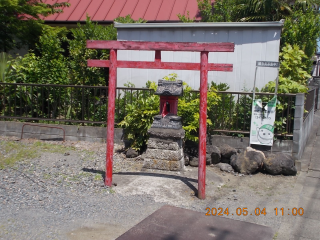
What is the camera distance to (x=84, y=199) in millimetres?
5391

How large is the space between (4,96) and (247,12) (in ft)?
27.0

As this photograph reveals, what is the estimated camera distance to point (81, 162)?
24.4 feet

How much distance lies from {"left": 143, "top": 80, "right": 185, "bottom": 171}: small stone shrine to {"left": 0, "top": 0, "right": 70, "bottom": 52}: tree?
738cm

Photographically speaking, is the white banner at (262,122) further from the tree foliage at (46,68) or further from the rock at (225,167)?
the tree foliage at (46,68)

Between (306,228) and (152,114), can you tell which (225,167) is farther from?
(306,228)

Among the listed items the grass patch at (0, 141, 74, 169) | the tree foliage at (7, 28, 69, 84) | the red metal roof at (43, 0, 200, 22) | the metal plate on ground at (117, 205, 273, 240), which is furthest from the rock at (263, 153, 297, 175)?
the red metal roof at (43, 0, 200, 22)

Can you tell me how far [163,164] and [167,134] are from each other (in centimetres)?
60

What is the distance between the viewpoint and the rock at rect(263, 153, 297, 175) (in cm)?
699

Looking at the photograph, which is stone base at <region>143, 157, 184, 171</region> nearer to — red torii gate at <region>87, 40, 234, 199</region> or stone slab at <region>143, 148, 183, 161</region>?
stone slab at <region>143, 148, 183, 161</region>

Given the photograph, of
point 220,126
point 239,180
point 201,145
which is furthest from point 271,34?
point 201,145

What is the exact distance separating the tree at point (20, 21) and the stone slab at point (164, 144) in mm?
7670

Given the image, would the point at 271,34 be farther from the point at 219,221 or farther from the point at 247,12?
the point at 219,221

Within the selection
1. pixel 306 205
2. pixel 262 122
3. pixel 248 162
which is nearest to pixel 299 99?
pixel 262 122

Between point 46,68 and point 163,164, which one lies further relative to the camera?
point 46,68
